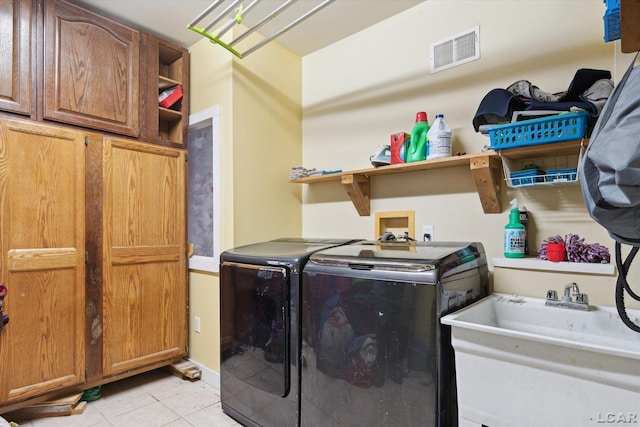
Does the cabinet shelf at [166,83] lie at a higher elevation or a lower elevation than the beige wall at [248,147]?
higher

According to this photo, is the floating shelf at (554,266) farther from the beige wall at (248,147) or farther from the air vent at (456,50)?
the beige wall at (248,147)

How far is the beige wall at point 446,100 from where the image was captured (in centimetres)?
161

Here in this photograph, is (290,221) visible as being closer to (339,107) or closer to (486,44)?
(339,107)

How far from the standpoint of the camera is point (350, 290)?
1.49 metres

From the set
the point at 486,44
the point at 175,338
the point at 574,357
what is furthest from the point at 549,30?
the point at 175,338

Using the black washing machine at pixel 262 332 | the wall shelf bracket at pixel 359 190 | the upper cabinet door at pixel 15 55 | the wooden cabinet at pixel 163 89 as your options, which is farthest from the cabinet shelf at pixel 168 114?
the wall shelf bracket at pixel 359 190

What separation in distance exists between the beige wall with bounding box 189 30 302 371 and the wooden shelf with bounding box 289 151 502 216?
39 centimetres

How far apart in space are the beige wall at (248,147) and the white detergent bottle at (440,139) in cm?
122

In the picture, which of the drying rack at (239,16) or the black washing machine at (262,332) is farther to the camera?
the black washing machine at (262,332)

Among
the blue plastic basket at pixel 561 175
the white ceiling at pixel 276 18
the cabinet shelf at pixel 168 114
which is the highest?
the white ceiling at pixel 276 18

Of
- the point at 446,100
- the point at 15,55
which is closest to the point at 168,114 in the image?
the point at 15,55

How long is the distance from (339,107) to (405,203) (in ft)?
3.02

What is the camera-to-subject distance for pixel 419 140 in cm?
196

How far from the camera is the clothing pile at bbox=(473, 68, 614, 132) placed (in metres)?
Answer: 1.39
